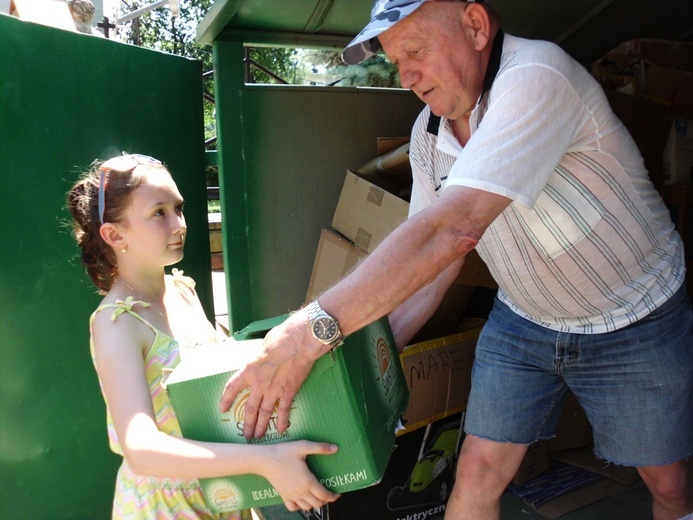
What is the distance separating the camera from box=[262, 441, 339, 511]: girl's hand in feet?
4.40

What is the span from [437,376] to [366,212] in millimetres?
824

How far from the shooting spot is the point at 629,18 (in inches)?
144

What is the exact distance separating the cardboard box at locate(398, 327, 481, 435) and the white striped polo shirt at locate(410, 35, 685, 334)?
27.5 inches

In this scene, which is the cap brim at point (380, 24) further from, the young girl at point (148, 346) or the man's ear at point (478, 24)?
the young girl at point (148, 346)

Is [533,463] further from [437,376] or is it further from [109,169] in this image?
[109,169]

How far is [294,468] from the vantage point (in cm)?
134

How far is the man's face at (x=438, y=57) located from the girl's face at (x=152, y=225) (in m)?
0.80

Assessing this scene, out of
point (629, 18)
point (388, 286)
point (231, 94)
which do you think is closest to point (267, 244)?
point (231, 94)

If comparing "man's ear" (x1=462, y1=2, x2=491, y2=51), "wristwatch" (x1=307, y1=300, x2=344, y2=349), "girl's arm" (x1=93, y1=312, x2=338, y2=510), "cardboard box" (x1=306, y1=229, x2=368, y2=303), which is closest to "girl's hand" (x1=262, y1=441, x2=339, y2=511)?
"girl's arm" (x1=93, y1=312, x2=338, y2=510)

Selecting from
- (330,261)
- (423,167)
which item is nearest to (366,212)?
(330,261)

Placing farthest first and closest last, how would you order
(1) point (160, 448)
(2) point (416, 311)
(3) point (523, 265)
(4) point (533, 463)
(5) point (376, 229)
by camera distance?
(4) point (533, 463) → (5) point (376, 229) → (2) point (416, 311) → (3) point (523, 265) → (1) point (160, 448)

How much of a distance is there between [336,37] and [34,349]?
2.05m

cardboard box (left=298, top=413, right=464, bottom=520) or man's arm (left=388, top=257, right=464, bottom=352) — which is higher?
man's arm (left=388, top=257, right=464, bottom=352)

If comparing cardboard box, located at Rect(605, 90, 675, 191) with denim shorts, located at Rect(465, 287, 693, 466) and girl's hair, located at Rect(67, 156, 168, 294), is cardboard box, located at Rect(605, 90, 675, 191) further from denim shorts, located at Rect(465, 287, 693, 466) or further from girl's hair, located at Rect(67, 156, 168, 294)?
girl's hair, located at Rect(67, 156, 168, 294)
